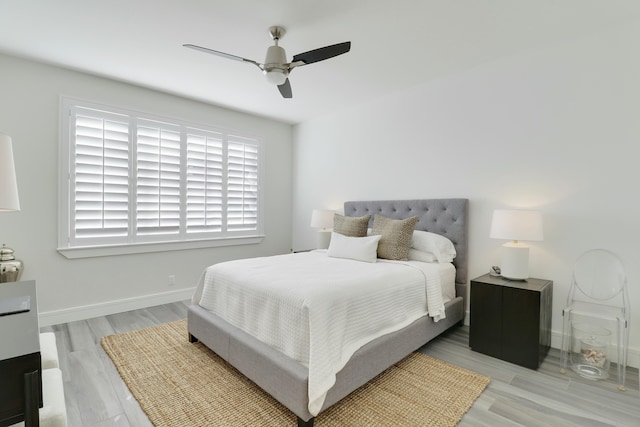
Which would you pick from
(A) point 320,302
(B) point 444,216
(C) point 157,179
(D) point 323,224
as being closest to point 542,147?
(B) point 444,216

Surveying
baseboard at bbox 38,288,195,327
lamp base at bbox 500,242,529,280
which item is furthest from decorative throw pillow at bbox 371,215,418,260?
baseboard at bbox 38,288,195,327

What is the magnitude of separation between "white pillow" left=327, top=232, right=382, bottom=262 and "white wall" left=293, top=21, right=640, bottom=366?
1005 millimetres

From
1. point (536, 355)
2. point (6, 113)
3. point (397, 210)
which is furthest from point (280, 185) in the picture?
point (536, 355)

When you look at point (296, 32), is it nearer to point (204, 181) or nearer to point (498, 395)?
point (204, 181)

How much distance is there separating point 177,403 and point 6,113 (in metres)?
3.16

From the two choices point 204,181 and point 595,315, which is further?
point 204,181

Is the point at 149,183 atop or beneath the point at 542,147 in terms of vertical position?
beneath

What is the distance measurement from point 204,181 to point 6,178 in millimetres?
2886

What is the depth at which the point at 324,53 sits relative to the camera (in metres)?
2.15

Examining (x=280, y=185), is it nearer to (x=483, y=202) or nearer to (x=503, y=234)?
(x=483, y=202)

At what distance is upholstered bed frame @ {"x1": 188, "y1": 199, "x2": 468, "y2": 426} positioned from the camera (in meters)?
1.75

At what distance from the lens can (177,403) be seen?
1925 mm

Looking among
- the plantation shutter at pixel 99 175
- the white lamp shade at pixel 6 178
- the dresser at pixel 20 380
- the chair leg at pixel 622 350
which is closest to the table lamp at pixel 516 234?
the chair leg at pixel 622 350

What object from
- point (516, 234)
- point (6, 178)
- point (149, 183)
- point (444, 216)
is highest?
point (149, 183)
